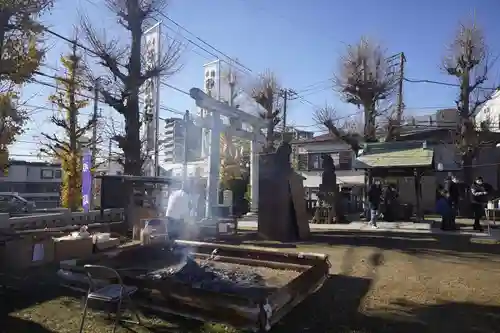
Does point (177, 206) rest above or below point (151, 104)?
below

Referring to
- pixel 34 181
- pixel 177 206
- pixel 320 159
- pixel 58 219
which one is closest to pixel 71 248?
pixel 58 219

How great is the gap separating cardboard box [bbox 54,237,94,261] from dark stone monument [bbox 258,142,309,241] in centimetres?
541

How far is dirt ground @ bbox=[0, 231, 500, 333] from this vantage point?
173 inches

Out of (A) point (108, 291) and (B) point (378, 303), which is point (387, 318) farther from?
(A) point (108, 291)

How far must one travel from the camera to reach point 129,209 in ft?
37.8

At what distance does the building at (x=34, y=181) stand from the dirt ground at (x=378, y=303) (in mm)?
31092

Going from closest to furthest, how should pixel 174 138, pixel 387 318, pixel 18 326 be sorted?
pixel 18 326, pixel 387 318, pixel 174 138

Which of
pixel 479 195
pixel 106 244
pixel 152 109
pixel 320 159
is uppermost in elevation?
pixel 152 109

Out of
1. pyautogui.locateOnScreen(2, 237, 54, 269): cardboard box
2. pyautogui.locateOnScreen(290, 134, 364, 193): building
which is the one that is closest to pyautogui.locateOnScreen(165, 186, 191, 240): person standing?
pyautogui.locateOnScreen(2, 237, 54, 269): cardboard box

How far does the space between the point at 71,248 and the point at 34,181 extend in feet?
104

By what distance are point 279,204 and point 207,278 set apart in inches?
238

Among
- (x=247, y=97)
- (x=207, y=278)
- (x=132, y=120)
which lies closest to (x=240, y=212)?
(x=247, y=97)

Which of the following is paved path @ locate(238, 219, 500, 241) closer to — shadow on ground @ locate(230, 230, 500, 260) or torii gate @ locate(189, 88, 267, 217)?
shadow on ground @ locate(230, 230, 500, 260)

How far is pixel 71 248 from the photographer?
7633 mm
